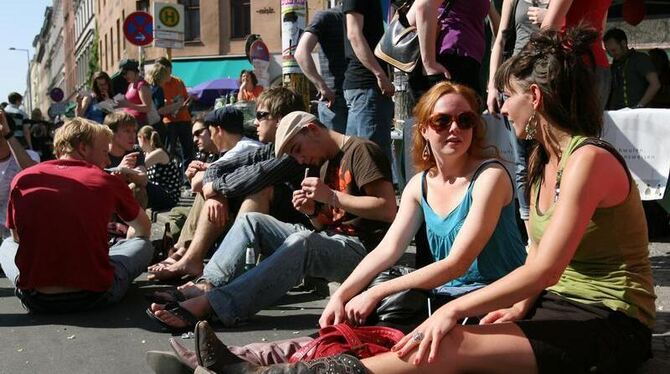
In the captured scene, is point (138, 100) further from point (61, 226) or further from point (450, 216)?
point (450, 216)

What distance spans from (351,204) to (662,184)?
8.27 feet

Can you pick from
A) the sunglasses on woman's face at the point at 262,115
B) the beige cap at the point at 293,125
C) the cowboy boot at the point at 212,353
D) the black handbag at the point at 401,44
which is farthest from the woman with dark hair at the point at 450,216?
the sunglasses on woman's face at the point at 262,115

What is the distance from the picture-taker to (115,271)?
18.8 feet

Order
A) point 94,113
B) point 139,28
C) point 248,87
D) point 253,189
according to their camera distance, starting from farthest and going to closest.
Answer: point 139,28, point 94,113, point 248,87, point 253,189

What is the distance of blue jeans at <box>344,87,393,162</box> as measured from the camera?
6293 millimetres

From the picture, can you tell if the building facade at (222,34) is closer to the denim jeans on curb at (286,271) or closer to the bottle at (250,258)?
the bottle at (250,258)

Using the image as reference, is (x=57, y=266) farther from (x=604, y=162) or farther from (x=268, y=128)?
(x=604, y=162)

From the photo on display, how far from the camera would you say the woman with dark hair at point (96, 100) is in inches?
486

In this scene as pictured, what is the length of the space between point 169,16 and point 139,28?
0.79m

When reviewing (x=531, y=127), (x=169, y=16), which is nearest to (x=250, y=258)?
(x=531, y=127)

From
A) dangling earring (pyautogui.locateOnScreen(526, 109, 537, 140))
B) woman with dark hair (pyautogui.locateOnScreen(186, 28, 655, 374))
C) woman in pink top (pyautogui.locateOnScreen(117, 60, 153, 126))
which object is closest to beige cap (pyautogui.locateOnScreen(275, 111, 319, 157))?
woman with dark hair (pyautogui.locateOnScreen(186, 28, 655, 374))

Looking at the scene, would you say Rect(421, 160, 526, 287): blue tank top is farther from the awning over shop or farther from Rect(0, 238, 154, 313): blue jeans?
the awning over shop

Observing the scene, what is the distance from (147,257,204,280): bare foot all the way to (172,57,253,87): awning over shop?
27136mm

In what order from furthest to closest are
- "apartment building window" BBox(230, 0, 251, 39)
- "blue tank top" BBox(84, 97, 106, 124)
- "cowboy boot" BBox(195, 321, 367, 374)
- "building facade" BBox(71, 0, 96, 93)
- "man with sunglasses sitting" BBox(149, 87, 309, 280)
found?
"building facade" BBox(71, 0, 96, 93) < "apartment building window" BBox(230, 0, 251, 39) < "blue tank top" BBox(84, 97, 106, 124) < "man with sunglasses sitting" BBox(149, 87, 309, 280) < "cowboy boot" BBox(195, 321, 367, 374)
